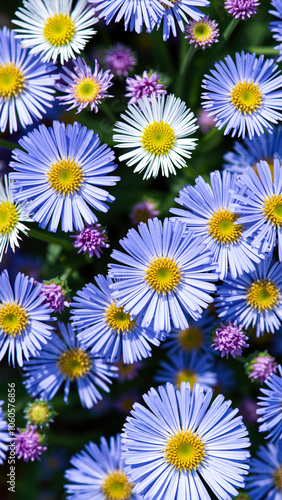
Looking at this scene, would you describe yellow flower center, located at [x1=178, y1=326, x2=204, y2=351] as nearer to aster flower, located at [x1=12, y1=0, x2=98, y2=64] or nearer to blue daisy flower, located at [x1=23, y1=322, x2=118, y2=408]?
blue daisy flower, located at [x1=23, y1=322, x2=118, y2=408]

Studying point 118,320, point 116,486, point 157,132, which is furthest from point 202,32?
point 116,486

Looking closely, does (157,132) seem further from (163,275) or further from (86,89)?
(163,275)

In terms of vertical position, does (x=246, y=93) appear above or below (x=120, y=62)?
below

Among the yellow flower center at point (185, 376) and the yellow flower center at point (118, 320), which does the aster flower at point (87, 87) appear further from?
the yellow flower center at point (185, 376)

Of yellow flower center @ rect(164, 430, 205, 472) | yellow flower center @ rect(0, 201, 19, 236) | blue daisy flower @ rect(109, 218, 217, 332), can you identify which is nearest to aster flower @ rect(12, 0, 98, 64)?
yellow flower center @ rect(0, 201, 19, 236)

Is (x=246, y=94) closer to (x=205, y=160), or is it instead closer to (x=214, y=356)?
(x=205, y=160)
